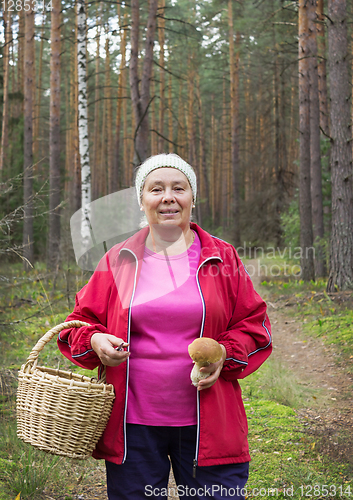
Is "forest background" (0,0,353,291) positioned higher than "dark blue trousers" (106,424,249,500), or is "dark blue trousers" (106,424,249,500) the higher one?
"forest background" (0,0,353,291)

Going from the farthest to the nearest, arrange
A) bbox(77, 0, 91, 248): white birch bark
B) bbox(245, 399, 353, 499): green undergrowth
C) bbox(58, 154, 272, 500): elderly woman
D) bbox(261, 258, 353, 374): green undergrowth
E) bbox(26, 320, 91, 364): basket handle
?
bbox(77, 0, 91, 248): white birch bark → bbox(261, 258, 353, 374): green undergrowth → bbox(245, 399, 353, 499): green undergrowth → bbox(26, 320, 91, 364): basket handle → bbox(58, 154, 272, 500): elderly woman

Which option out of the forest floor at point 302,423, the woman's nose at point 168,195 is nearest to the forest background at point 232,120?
the forest floor at point 302,423

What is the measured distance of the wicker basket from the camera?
183cm

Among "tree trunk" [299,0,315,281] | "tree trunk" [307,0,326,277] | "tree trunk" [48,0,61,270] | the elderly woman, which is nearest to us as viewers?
the elderly woman

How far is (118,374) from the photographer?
1.92m

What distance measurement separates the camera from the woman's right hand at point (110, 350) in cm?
179

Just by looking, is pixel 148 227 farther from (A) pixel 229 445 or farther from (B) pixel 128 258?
(A) pixel 229 445

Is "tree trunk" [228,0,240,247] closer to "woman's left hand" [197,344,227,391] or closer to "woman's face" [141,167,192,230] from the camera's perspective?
"woman's face" [141,167,192,230]

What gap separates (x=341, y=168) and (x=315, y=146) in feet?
9.37

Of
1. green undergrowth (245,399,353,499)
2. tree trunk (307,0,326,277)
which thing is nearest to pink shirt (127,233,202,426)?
green undergrowth (245,399,353,499)

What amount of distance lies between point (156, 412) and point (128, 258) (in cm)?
69

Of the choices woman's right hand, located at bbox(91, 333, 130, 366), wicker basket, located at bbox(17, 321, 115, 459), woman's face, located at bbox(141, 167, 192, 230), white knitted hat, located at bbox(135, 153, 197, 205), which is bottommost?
wicker basket, located at bbox(17, 321, 115, 459)

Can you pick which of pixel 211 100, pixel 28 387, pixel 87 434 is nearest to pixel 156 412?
pixel 87 434

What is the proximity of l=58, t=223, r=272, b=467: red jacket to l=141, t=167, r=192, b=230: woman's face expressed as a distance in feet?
0.45
